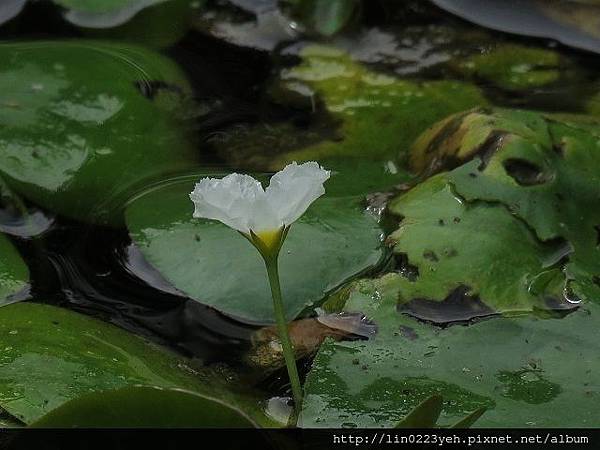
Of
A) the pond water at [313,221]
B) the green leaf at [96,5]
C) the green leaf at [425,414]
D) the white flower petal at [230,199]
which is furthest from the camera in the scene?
the green leaf at [96,5]

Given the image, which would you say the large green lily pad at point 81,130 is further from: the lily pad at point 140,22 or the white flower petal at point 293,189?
the white flower petal at point 293,189

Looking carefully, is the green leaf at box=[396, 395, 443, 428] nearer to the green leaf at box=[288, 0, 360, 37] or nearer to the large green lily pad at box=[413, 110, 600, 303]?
the large green lily pad at box=[413, 110, 600, 303]

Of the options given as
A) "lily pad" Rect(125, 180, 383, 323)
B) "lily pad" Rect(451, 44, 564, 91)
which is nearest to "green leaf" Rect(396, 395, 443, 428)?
"lily pad" Rect(125, 180, 383, 323)

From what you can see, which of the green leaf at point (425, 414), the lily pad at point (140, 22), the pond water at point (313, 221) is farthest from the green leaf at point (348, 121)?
the green leaf at point (425, 414)

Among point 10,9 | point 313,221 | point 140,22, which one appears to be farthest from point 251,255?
point 10,9

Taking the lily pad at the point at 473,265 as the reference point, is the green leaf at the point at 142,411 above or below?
above

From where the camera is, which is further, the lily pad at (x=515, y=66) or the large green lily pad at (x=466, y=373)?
the lily pad at (x=515, y=66)
